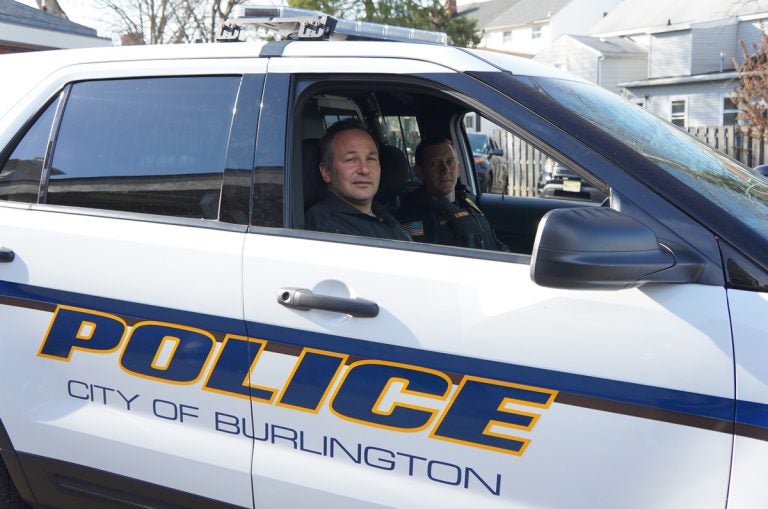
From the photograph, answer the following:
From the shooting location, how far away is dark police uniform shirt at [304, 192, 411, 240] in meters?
2.60

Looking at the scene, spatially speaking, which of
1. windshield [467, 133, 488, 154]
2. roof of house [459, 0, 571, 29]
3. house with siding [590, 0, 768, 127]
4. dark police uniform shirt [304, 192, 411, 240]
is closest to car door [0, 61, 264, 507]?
dark police uniform shirt [304, 192, 411, 240]

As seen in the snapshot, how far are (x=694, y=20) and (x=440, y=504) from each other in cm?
3160

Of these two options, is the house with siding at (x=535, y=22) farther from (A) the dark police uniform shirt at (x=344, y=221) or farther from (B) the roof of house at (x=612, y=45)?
(A) the dark police uniform shirt at (x=344, y=221)

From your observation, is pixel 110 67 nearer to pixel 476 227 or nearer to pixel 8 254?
pixel 8 254

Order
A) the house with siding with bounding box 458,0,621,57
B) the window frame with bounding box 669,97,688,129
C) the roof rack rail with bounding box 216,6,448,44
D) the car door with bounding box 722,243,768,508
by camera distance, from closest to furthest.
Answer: the car door with bounding box 722,243,768,508 < the roof rack rail with bounding box 216,6,448,44 < the window frame with bounding box 669,97,688,129 < the house with siding with bounding box 458,0,621,57

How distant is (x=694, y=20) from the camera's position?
30.0 meters

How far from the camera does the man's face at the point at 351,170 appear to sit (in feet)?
9.37

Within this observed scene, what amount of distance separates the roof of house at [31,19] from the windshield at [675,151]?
44.8 ft

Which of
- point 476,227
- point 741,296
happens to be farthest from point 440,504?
point 476,227

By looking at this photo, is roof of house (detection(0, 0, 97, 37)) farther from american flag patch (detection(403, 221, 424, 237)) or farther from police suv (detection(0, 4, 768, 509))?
police suv (detection(0, 4, 768, 509))

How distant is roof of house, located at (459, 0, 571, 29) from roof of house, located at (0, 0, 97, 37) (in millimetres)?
36898

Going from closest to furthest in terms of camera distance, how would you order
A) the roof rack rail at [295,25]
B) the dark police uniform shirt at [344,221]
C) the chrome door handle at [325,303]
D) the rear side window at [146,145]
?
1. the chrome door handle at [325,303]
2. the rear side window at [146,145]
3. the dark police uniform shirt at [344,221]
4. the roof rack rail at [295,25]

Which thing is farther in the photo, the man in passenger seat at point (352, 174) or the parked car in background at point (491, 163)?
the parked car in background at point (491, 163)

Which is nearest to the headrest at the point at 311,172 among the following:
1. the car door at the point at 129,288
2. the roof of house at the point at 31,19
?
the car door at the point at 129,288
